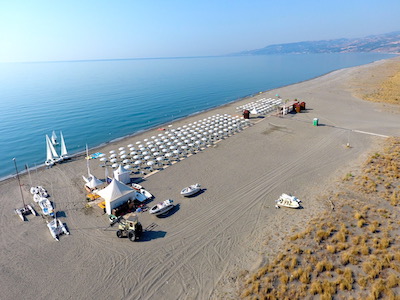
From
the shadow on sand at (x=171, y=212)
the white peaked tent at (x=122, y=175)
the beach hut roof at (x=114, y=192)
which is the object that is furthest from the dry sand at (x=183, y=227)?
the white peaked tent at (x=122, y=175)

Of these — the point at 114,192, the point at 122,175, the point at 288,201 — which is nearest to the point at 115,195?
the point at 114,192

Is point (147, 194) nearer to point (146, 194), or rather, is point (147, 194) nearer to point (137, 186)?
point (146, 194)

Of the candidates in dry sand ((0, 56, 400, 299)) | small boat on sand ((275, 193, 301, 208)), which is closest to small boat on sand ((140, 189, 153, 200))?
dry sand ((0, 56, 400, 299))

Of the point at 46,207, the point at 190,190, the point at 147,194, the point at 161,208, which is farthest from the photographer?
the point at 147,194

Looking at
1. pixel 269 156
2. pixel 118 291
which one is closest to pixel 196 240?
pixel 118 291

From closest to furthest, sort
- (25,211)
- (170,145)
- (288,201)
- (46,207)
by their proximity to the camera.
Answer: (288,201)
(25,211)
(46,207)
(170,145)

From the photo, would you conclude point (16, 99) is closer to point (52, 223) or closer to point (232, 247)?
point (52, 223)

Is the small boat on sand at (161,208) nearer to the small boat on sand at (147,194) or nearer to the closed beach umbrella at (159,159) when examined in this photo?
the small boat on sand at (147,194)
